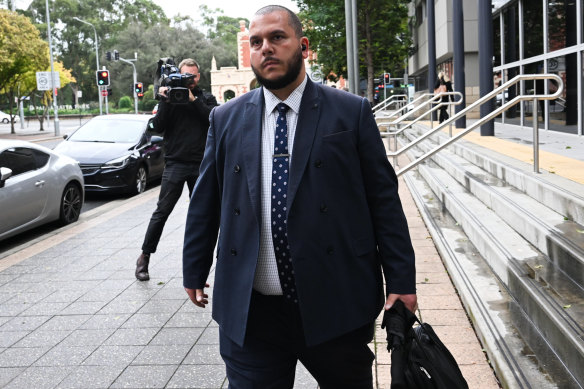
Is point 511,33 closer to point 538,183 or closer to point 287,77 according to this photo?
point 538,183

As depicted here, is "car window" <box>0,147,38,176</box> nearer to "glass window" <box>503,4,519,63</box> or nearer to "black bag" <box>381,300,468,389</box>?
"black bag" <box>381,300,468,389</box>

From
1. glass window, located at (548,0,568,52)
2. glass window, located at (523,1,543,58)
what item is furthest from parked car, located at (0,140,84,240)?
glass window, located at (523,1,543,58)

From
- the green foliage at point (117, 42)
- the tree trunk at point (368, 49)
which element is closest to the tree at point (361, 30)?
the tree trunk at point (368, 49)

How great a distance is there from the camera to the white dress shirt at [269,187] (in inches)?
98.8

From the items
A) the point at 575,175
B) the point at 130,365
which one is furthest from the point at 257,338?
the point at 575,175

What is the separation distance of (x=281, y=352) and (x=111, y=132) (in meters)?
13.5

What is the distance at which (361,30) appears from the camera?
118ft

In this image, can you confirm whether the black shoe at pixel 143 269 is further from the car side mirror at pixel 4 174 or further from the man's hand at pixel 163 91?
the car side mirror at pixel 4 174

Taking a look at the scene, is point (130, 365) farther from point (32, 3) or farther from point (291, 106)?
point (32, 3)

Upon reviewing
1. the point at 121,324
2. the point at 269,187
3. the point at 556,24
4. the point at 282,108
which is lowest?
the point at 121,324

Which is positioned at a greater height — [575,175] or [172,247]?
[575,175]

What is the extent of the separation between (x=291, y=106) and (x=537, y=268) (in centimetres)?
280

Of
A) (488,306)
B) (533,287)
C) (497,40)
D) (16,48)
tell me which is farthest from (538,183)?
(16,48)

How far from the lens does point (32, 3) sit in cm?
9531
